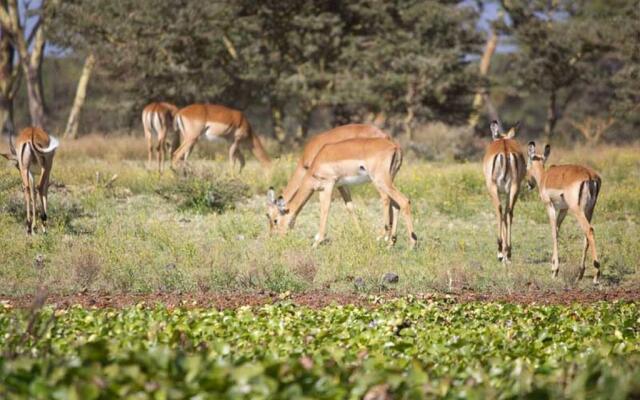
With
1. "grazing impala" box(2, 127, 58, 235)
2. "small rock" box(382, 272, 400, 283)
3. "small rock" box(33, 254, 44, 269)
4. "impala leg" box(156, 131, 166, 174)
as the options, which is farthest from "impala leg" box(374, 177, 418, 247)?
"impala leg" box(156, 131, 166, 174)

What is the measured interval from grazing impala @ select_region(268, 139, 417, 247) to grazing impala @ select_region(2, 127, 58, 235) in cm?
323

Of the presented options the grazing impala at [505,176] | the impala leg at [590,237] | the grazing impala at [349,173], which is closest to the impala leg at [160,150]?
the grazing impala at [349,173]

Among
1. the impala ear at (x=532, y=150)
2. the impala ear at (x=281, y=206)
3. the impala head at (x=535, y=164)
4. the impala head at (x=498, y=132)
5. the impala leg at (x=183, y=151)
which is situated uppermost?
the impala head at (x=498, y=132)

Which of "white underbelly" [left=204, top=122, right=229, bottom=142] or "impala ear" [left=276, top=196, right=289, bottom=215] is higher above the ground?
"white underbelly" [left=204, top=122, right=229, bottom=142]

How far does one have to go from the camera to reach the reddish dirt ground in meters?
10.0

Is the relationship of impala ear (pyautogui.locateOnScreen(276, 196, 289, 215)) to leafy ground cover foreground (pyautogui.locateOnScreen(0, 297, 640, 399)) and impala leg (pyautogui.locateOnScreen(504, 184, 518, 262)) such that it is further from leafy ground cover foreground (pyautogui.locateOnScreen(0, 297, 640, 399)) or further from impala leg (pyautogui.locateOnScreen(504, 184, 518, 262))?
leafy ground cover foreground (pyautogui.locateOnScreen(0, 297, 640, 399))

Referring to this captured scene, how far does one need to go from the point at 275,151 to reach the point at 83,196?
1008 centimetres

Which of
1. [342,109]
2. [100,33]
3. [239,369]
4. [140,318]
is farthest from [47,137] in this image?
[342,109]

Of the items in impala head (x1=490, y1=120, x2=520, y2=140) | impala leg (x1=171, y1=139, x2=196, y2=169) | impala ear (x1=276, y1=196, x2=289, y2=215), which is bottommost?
impala ear (x1=276, y1=196, x2=289, y2=215)

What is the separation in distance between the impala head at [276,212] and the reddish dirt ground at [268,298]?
393 cm

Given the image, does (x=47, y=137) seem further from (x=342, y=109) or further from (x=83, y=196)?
(x=342, y=109)

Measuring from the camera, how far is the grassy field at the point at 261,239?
1171 centimetres

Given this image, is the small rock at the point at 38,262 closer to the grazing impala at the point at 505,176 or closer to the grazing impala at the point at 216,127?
the grazing impala at the point at 505,176

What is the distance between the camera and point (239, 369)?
5230mm
